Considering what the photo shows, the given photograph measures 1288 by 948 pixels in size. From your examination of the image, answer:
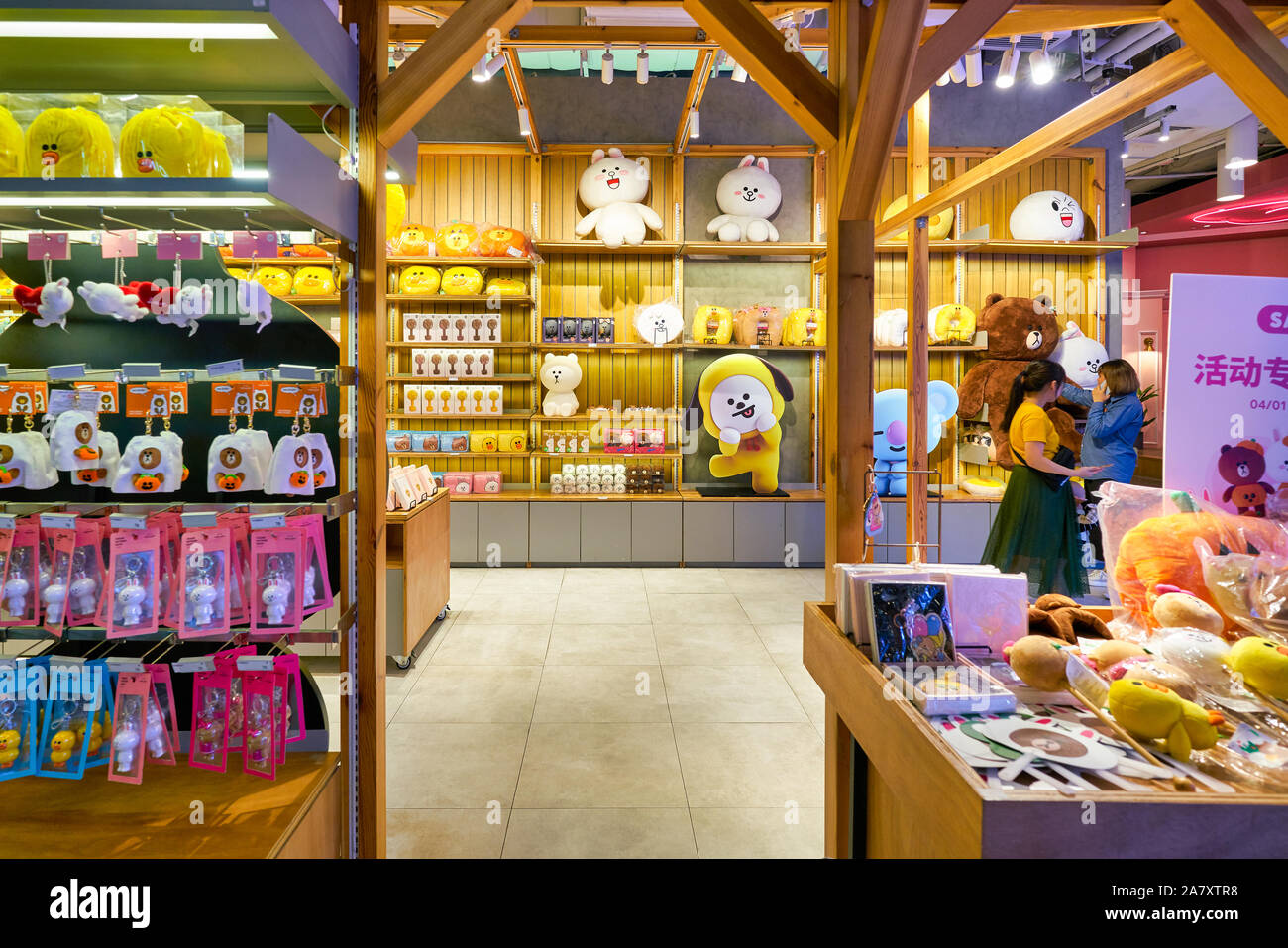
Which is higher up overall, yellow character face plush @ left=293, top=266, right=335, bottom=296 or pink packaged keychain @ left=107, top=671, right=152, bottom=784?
yellow character face plush @ left=293, top=266, right=335, bottom=296

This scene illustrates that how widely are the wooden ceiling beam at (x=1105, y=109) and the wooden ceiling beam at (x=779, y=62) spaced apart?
0.90m

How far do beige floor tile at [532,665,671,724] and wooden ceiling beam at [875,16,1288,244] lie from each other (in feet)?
8.85

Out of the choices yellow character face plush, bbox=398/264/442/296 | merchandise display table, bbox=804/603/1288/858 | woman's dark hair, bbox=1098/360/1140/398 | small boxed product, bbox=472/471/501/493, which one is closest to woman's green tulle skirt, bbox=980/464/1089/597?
woman's dark hair, bbox=1098/360/1140/398

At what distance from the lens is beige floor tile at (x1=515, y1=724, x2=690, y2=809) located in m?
2.65

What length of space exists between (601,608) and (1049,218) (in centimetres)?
482

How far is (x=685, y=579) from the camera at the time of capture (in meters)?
5.88

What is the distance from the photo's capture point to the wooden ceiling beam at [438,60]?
76.6 inches

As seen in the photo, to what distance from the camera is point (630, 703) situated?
138 inches

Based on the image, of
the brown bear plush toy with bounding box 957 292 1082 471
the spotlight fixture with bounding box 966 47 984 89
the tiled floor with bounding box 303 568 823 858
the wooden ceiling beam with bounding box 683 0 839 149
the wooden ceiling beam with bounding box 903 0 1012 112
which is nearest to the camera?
the wooden ceiling beam with bounding box 903 0 1012 112

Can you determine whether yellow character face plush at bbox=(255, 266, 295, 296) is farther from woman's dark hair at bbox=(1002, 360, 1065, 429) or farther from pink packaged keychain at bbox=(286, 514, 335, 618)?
woman's dark hair at bbox=(1002, 360, 1065, 429)

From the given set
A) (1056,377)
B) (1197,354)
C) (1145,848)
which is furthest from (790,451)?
(1145,848)

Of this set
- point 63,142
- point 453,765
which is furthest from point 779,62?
point 453,765

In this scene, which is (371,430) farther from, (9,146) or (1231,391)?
(1231,391)

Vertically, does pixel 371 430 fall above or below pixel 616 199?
below
